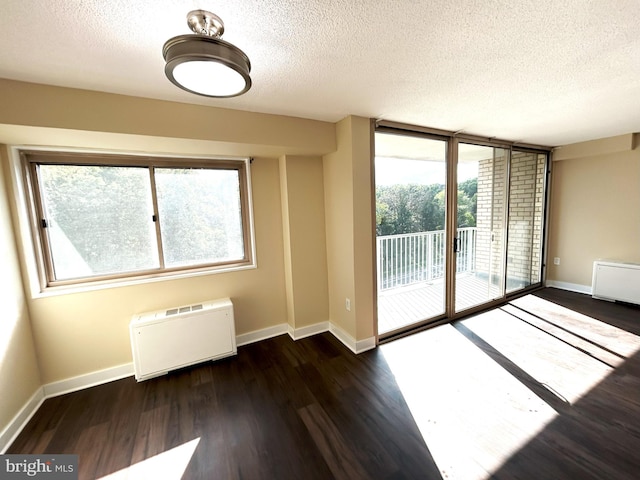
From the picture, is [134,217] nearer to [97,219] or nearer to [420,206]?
[97,219]

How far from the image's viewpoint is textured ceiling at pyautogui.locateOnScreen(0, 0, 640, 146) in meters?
1.08

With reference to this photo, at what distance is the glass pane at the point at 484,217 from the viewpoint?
3.35m

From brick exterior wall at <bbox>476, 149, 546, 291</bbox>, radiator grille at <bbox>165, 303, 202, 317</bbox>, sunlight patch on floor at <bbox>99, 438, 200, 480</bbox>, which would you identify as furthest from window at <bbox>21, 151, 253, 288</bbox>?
brick exterior wall at <bbox>476, 149, 546, 291</bbox>

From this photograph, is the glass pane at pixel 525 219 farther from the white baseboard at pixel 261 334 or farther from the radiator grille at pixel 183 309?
the radiator grille at pixel 183 309

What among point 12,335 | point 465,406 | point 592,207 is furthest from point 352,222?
point 592,207

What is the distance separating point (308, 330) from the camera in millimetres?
2932

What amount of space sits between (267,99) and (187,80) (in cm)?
86

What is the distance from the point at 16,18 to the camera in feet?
3.52

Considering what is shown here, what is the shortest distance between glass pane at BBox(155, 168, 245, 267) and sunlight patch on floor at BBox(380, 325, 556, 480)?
1.98 meters

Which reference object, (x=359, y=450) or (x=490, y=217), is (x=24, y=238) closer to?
(x=359, y=450)

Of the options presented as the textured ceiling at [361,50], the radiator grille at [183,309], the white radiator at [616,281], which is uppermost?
the textured ceiling at [361,50]

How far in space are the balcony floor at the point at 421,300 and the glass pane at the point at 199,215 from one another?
1.94 metres

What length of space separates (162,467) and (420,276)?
404 centimetres

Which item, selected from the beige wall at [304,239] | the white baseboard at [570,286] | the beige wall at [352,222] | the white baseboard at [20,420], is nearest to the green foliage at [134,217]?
the beige wall at [304,239]
